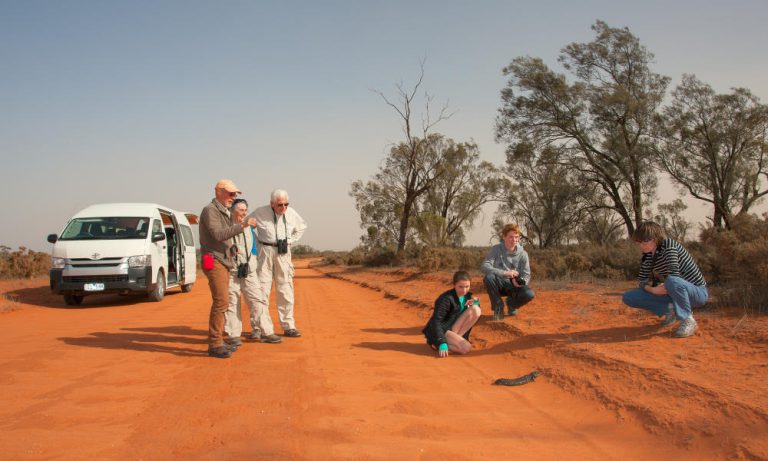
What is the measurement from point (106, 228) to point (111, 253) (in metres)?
1.09

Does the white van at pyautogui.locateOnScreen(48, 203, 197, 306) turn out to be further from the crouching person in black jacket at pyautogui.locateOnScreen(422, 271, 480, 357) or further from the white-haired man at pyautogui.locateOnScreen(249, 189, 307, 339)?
the crouching person in black jacket at pyautogui.locateOnScreen(422, 271, 480, 357)

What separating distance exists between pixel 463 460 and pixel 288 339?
448cm

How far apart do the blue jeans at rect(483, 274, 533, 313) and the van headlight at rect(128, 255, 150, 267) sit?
8.19m

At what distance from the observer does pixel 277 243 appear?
7.23 m

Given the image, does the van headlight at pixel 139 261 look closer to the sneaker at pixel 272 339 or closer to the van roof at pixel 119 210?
the van roof at pixel 119 210

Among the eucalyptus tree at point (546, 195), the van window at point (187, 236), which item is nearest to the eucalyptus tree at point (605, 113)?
the eucalyptus tree at point (546, 195)

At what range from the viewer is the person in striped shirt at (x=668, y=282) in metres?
5.82

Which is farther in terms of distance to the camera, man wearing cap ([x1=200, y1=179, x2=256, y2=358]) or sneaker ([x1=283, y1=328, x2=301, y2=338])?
sneaker ([x1=283, y1=328, x2=301, y2=338])

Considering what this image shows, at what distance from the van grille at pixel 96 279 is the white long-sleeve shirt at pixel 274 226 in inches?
243

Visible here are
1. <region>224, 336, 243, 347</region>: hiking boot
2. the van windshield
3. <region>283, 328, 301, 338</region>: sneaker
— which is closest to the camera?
<region>224, 336, 243, 347</region>: hiking boot

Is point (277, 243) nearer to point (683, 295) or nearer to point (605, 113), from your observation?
point (683, 295)

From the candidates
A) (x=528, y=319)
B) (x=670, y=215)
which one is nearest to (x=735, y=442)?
(x=528, y=319)

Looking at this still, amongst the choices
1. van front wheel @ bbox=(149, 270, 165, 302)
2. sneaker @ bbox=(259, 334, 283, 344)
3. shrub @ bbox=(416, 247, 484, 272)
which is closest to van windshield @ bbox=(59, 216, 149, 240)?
van front wheel @ bbox=(149, 270, 165, 302)

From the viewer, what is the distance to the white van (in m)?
11.7
